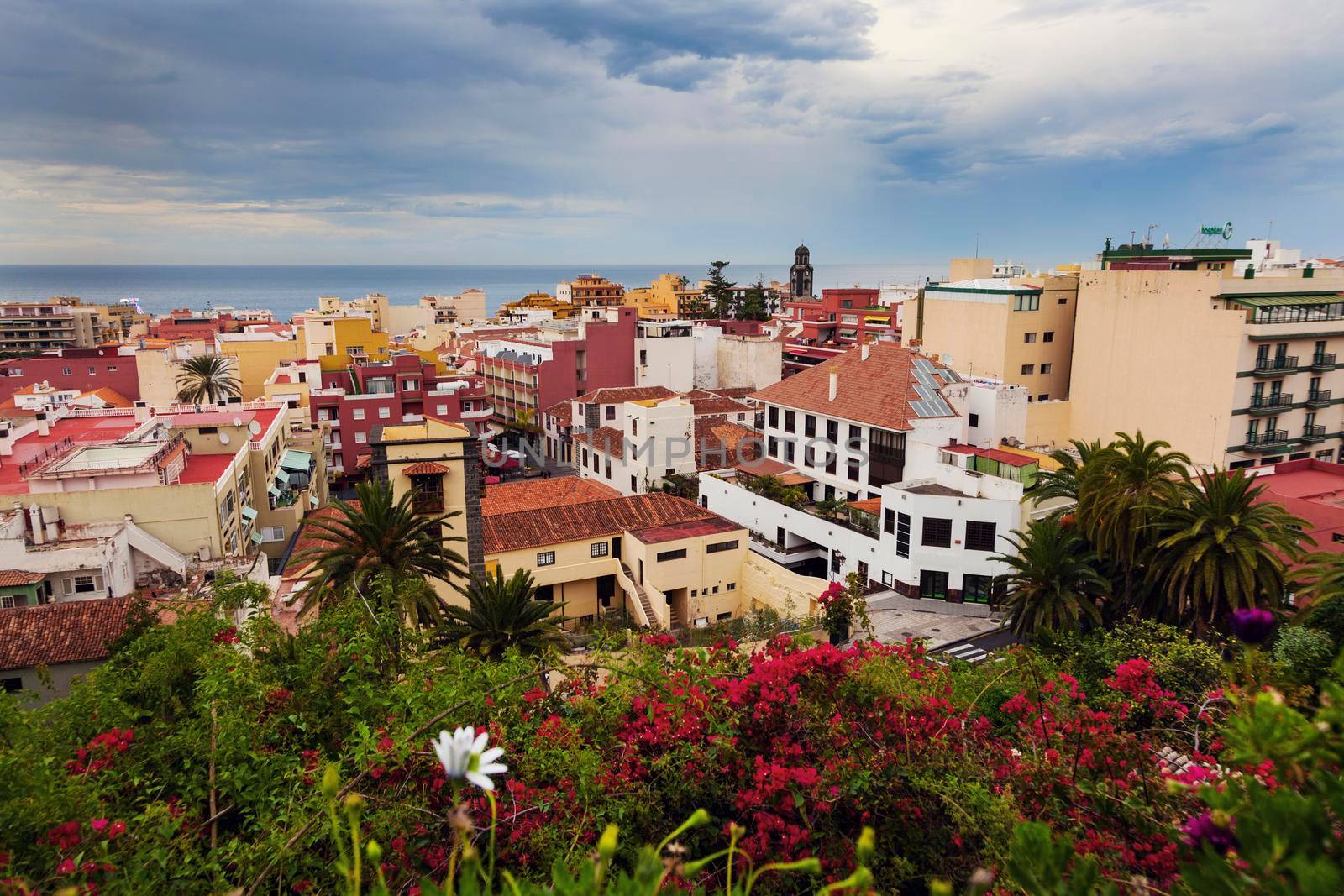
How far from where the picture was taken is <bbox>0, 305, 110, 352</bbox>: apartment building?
4045 inches

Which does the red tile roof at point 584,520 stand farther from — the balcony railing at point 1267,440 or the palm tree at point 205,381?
the palm tree at point 205,381

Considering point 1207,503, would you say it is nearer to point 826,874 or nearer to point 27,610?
point 826,874

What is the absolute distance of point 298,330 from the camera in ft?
246

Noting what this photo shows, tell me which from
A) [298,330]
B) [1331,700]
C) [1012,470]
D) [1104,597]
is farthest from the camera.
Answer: [298,330]

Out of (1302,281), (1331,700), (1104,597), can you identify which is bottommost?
(1104,597)

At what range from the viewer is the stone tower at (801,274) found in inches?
4688

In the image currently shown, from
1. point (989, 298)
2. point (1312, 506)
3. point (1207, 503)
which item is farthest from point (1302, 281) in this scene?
point (1207, 503)

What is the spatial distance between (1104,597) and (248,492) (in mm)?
31317

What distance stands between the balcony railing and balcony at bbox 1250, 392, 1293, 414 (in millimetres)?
1196

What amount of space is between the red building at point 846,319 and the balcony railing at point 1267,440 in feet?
86.2

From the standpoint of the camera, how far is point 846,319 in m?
82.4

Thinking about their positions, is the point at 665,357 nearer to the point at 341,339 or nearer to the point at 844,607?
the point at 341,339

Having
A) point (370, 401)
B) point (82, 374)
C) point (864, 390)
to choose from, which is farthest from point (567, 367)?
point (82, 374)

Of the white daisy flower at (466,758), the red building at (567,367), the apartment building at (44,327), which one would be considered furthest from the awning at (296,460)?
the apartment building at (44,327)
